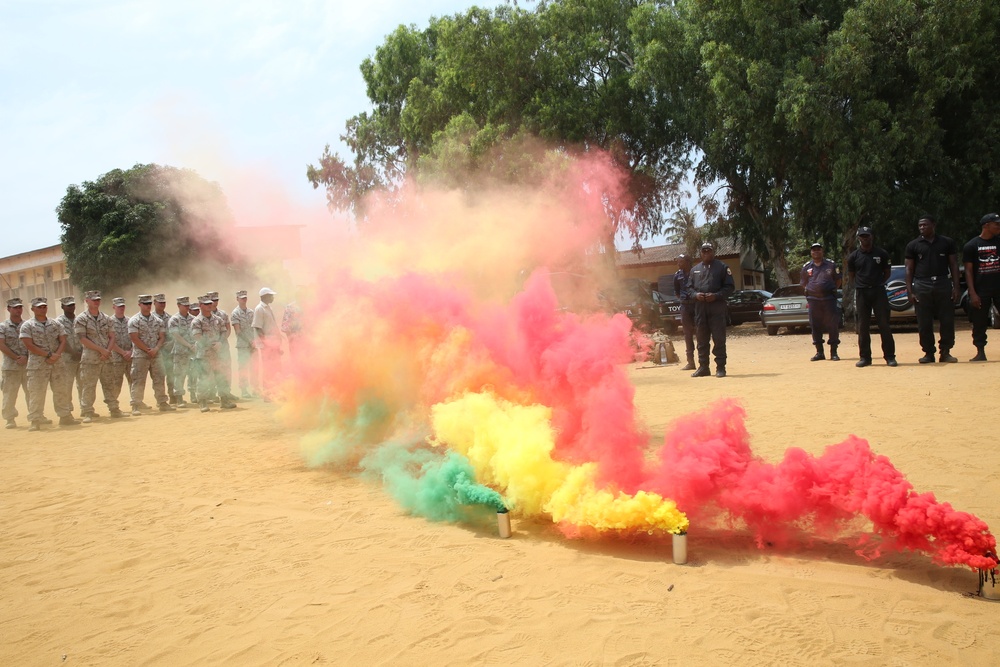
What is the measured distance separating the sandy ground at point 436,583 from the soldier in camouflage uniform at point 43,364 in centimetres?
543

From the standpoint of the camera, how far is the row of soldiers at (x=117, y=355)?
40.0 feet

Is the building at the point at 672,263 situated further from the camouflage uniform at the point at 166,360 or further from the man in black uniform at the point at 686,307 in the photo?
the camouflage uniform at the point at 166,360

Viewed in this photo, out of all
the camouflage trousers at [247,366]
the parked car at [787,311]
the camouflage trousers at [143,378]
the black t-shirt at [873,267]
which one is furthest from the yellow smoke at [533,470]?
the parked car at [787,311]

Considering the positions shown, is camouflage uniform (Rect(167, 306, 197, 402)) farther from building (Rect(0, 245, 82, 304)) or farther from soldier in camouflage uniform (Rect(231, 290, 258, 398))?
building (Rect(0, 245, 82, 304))

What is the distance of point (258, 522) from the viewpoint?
5664mm

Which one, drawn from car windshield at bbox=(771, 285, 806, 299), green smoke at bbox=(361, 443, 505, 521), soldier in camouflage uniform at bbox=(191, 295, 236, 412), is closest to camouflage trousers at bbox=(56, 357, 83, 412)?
soldier in camouflage uniform at bbox=(191, 295, 236, 412)

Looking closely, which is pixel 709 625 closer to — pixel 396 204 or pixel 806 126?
pixel 396 204

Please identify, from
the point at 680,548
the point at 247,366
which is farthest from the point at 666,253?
the point at 680,548

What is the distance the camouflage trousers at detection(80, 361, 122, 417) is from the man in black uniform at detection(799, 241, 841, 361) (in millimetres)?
12873

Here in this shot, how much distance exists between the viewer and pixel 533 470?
4891 mm

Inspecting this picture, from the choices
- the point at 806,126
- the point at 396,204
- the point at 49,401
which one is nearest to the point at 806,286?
the point at 396,204

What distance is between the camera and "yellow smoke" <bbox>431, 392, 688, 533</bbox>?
14.2 ft

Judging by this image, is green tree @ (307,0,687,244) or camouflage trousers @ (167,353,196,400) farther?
green tree @ (307,0,687,244)

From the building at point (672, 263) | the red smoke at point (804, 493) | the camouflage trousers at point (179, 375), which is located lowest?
the red smoke at point (804, 493)
